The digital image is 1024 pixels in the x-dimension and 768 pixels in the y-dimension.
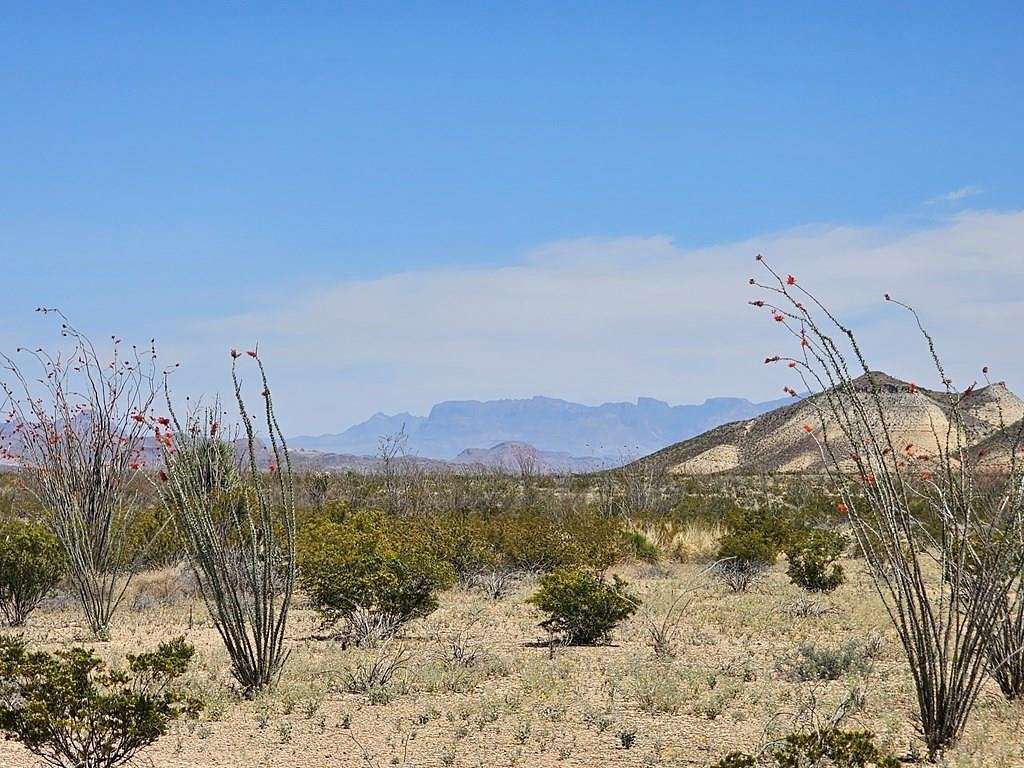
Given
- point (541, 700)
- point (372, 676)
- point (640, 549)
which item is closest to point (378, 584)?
point (372, 676)

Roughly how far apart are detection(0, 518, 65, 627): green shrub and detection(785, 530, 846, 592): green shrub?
1042cm

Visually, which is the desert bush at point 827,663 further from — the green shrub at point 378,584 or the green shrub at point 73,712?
the green shrub at point 73,712

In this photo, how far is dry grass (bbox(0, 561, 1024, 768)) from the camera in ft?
22.9

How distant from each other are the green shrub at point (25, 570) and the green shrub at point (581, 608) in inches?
273

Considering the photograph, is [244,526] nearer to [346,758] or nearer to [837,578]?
[346,758]

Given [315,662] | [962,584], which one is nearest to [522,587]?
[315,662]

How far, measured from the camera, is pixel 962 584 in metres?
6.75

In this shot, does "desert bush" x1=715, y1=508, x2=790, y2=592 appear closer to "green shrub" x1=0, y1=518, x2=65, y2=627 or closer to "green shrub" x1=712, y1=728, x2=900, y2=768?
"green shrub" x1=0, y1=518, x2=65, y2=627

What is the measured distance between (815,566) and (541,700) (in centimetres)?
797

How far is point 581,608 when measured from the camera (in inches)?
465

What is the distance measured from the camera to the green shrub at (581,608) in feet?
38.8

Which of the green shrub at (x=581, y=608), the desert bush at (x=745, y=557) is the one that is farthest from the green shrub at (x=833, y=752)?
the desert bush at (x=745, y=557)

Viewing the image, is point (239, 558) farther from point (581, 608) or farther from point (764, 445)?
point (764, 445)

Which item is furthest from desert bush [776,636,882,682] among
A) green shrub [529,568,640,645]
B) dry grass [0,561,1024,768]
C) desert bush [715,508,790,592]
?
desert bush [715,508,790,592]
